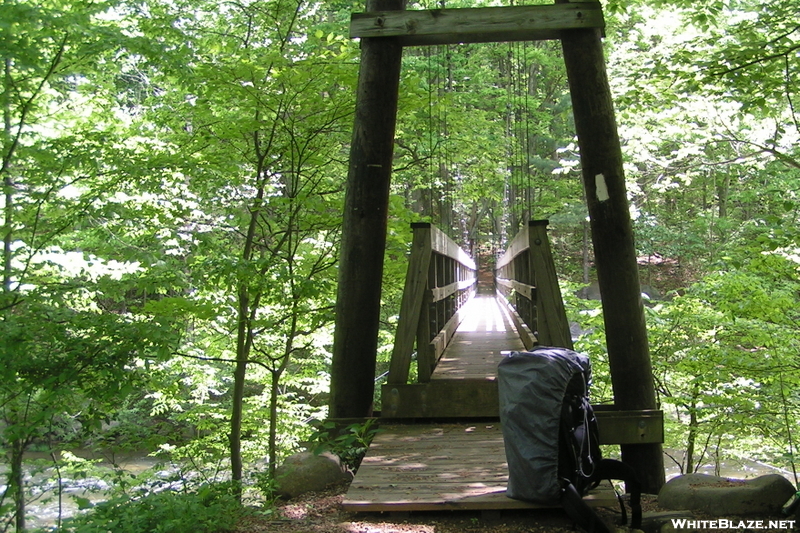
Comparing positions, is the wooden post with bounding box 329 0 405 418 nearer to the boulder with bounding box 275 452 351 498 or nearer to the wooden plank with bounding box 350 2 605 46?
the wooden plank with bounding box 350 2 605 46

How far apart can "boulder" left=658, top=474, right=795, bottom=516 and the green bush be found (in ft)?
7.65

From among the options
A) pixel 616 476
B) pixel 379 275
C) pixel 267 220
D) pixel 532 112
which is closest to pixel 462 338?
Answer: pixel 267 220

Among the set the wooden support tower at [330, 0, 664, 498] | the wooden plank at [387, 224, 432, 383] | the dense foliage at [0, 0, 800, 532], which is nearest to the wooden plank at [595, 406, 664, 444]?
the wooden support tower at [330, 0, 664, 498]

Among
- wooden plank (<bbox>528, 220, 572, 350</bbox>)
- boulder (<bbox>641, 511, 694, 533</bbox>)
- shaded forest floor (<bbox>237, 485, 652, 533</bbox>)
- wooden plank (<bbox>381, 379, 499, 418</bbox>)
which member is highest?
wooden plank (<bbox>528, 220, 572, 350</bbox>)

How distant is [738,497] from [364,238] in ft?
8.81

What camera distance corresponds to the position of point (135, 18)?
295 inches

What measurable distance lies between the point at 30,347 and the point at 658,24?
9065mm

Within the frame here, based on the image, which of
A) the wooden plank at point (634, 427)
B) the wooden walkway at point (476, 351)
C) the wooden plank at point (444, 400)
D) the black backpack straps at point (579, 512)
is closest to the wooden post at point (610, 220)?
the wooden plank at point (634, 427)

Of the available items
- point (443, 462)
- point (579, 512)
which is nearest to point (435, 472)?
point (443, 462)

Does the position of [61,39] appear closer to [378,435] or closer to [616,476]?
[378,435]

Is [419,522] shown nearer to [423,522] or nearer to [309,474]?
[423,522]

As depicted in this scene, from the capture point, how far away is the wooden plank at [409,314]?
14.4 feet

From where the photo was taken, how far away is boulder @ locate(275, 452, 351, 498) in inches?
149

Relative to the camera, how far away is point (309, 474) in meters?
3.86
